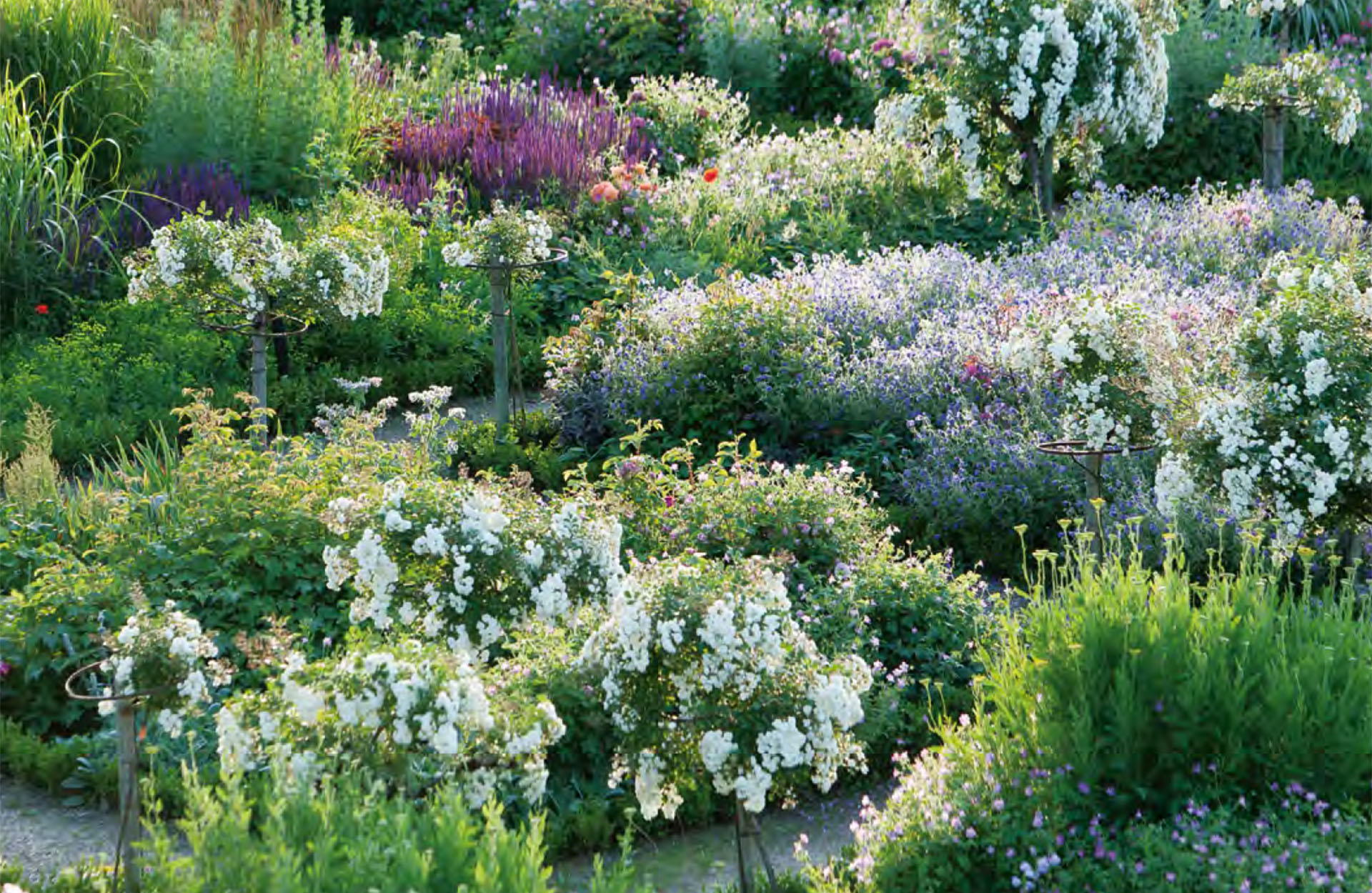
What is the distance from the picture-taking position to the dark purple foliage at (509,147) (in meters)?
11.1

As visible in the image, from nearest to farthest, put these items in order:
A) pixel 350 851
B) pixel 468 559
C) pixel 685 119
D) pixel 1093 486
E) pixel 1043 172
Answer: pixel 350 851
pixel 468 559
pixel 1093 486
pixel 1043 172
pixel 685 119

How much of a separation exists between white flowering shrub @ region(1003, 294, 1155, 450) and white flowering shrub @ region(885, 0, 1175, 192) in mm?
4823

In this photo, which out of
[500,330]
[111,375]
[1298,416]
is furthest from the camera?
[111,375]

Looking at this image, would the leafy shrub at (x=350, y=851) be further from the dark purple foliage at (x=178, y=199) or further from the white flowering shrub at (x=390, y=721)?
the dark purple foliage at (x=178, y=199)

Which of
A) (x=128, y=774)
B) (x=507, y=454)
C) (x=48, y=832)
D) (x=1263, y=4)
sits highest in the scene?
(x=1263, y=4)

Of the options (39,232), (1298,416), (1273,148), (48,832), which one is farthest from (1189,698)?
(1273,148)

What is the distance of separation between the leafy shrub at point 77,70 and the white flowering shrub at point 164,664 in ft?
26.4

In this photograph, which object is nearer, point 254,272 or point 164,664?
point 164,664

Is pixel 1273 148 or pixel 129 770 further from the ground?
pixel 1273 148

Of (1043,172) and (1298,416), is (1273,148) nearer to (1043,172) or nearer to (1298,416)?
(1043,172)

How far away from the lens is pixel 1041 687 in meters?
4.34

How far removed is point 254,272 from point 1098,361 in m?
3.75

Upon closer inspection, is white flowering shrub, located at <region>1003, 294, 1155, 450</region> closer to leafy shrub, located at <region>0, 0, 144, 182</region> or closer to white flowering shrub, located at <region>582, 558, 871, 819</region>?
white flowering shrub, located at <region>582, 558, 871, 819</region>

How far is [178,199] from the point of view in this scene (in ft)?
33.6
